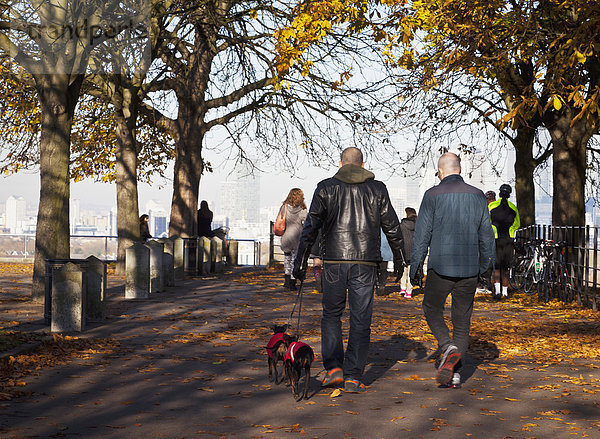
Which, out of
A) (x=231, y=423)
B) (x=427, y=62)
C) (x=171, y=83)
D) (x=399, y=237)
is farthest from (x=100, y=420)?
(x=171, y=83)

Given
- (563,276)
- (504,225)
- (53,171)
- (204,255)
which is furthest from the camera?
(204,255)

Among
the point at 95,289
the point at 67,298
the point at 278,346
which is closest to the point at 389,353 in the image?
the point at 278,346

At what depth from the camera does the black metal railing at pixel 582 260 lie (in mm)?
14852

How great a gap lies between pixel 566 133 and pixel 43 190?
10724mm

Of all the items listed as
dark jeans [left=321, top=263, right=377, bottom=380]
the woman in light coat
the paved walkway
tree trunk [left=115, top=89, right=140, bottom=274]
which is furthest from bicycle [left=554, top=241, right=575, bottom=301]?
dark jeans [left=321, top=263, right=377, bottom=380]

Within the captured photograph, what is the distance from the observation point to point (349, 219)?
7.17 meters

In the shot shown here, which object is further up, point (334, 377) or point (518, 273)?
point (518, 273)

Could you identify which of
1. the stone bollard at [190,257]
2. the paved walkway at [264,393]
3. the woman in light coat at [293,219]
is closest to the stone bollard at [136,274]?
the woman in light coat at [293,219]

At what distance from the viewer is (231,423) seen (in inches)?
230

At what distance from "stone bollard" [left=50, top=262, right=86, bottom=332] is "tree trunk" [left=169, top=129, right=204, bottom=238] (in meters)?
12.9

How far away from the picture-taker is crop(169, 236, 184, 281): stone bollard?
19.8 metres

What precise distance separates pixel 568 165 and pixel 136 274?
30.5 ft

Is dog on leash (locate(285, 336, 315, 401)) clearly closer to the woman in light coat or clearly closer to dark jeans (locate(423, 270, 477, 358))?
dark jeans (locate(423, 270, 477, 358))

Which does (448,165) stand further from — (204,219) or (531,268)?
(204,219)
